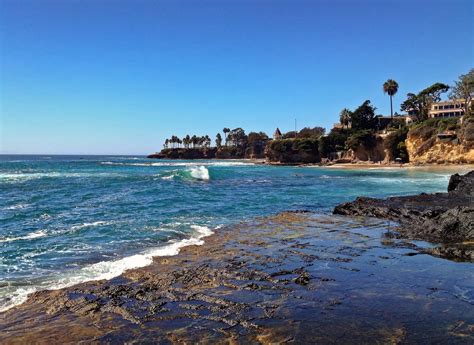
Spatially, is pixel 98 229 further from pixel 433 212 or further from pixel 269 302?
pixel 433 212

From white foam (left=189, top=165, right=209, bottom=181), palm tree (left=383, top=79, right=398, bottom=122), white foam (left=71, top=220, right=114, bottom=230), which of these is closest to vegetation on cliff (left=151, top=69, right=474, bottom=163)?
palm tree (left=383, top=79, right=398, bottom=122)

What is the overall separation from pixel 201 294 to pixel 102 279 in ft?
9.38

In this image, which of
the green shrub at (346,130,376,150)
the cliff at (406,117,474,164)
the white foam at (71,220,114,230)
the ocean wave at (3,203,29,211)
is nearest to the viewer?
the white foam at (71,220,114,230)

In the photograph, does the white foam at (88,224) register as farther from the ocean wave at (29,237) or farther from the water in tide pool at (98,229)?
the ocean wave at (29,237)

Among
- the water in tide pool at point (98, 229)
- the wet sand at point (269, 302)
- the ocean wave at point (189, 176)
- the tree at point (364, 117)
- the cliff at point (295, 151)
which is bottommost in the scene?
the water in tide pool at point (98, 229)

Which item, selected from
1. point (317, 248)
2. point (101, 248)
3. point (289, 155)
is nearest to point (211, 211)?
point (101, 248)

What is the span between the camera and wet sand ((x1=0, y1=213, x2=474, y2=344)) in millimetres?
5633

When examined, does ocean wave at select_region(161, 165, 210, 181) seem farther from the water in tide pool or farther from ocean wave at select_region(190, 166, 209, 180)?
the water in tide pool

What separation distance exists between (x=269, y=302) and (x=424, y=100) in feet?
347

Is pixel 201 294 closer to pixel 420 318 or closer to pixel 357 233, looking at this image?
pixel 420 318

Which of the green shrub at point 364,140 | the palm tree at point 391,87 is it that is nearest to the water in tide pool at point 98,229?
the green shrub at point 364,140

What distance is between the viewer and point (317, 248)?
1141 cm

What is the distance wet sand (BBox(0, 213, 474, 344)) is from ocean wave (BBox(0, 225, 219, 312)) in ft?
→ 1.20

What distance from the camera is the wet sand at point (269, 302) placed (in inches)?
222
